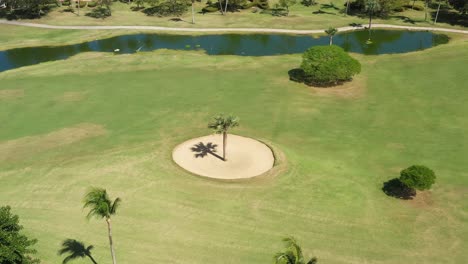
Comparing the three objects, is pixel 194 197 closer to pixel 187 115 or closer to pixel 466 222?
pixel 187 115

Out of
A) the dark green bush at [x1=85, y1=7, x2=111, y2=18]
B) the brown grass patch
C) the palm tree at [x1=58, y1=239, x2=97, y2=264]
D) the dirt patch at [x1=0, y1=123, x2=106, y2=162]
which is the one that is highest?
the dark green bush at [x1=85, y1=7, x2=111, y2=18]

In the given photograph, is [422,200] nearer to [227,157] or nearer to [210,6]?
[227,157]

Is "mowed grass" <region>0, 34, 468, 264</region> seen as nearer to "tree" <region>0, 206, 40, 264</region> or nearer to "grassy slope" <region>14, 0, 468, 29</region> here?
"tree" <region>0, 206, 40, 264</region>

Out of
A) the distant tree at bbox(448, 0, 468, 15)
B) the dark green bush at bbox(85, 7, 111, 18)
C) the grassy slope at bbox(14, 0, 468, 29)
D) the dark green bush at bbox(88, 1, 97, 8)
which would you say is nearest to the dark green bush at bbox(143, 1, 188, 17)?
the grassy slope at bbox(14, 0, 468, 29)

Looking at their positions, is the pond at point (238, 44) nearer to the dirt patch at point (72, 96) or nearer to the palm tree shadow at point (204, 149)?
the dirt patch at point (72, 96)

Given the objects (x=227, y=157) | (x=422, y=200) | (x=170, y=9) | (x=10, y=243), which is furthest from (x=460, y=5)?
(x=10, y=243)
